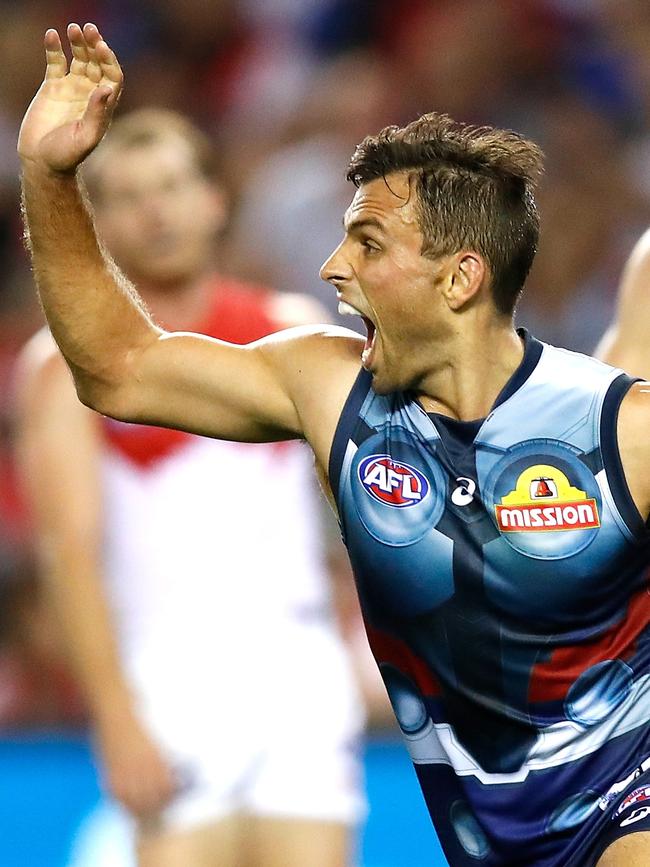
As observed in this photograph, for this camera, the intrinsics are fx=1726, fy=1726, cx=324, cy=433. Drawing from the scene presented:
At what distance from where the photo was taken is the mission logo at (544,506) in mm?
3199

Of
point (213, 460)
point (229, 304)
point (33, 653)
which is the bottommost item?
point (33, 653)

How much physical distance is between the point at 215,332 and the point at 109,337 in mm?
1527

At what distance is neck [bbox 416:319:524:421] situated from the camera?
11.0 ft

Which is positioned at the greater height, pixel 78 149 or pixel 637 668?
pixel 78 149

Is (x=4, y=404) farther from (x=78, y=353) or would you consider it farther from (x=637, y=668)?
(x=637, y=668)

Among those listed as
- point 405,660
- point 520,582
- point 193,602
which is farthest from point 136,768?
point 520,582

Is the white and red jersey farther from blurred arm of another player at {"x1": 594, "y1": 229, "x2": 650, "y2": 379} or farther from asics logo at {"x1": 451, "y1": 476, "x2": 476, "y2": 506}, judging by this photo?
asics logo at {"x1": 451, "y1": 476, "x2": 476, "y2": 506}

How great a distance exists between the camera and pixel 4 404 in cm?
814

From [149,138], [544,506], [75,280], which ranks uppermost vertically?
[149,138]

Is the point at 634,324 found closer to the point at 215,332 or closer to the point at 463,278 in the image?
the point at 463,278

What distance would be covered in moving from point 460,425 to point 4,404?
5128mm

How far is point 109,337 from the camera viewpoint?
350 cm

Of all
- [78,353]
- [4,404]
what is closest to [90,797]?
[4,404]

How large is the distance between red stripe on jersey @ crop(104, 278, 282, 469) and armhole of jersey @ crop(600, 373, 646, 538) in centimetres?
189
